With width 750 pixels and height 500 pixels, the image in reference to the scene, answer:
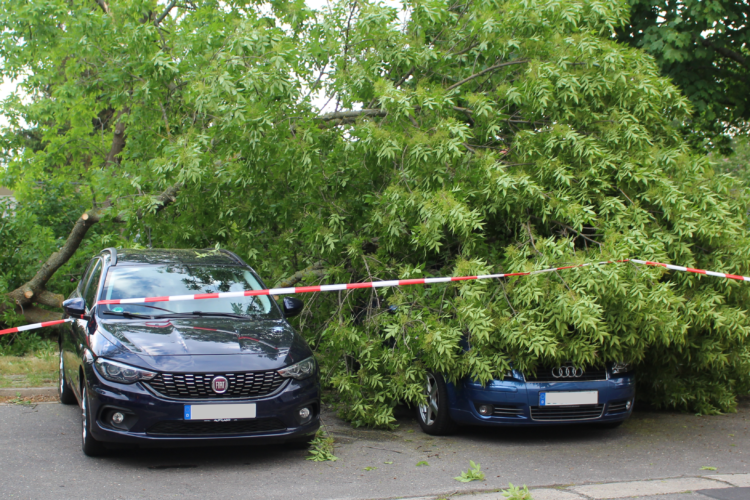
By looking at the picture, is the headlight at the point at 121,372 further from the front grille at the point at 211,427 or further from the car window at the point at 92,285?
the car window at the point at 92,285

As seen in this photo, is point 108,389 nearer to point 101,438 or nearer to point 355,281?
point 101,438

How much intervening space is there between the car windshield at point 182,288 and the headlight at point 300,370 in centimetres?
81

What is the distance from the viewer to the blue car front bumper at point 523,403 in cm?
609

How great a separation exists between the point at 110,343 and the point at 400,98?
3358 mm

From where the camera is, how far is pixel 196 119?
28.8 ft

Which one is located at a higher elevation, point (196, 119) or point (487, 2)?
point (487, 2)

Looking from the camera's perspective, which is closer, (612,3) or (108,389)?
(108,389)

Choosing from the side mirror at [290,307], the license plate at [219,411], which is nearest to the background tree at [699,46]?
the side mirror at [290,307]

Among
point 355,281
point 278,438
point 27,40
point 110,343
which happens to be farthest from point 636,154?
point 27,40

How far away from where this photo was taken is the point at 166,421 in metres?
4.96

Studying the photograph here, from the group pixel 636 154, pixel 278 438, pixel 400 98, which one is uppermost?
pixel 400 98

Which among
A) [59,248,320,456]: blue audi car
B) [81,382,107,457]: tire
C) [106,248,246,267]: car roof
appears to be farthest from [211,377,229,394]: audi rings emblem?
[106,248,246,267]: car roof

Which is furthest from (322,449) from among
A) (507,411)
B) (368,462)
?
(507,411)

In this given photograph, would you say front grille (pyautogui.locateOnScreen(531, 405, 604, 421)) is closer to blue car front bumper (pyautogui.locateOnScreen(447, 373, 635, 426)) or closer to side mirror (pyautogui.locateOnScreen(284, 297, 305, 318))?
blue car front bumper (pyautogui.locateOnScreen(447, 373, 635, 426))
